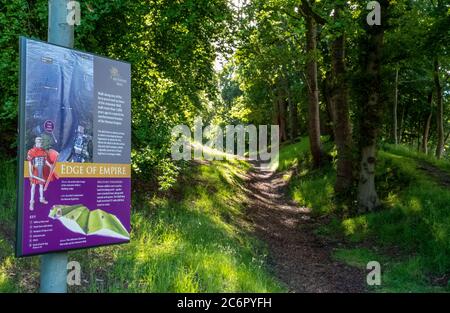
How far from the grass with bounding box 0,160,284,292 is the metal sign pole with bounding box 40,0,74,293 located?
1444mm

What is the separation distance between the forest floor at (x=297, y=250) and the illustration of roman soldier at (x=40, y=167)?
4755 mm

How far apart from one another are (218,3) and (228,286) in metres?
6.49

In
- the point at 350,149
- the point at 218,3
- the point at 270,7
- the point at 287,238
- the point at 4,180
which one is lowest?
the point at 287,238

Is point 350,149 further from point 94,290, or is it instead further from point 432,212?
point 94,290

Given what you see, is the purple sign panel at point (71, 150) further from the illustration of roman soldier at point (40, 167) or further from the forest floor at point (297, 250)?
the forest floor at point (297, 250)

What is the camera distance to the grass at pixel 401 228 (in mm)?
8602

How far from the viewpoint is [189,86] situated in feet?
33.1

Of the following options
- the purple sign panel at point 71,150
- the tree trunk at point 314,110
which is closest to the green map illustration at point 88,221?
the purple sign panel at point 71,150

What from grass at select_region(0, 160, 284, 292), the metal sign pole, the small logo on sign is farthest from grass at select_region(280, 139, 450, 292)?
the small logo on sign

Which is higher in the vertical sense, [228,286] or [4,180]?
[4,180]

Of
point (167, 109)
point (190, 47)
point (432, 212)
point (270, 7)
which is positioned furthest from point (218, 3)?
point (432, 212)

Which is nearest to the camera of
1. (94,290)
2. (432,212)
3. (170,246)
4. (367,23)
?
(94,290)

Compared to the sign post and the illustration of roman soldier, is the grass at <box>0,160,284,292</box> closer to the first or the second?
the sign post

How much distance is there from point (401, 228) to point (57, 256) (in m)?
8.99
